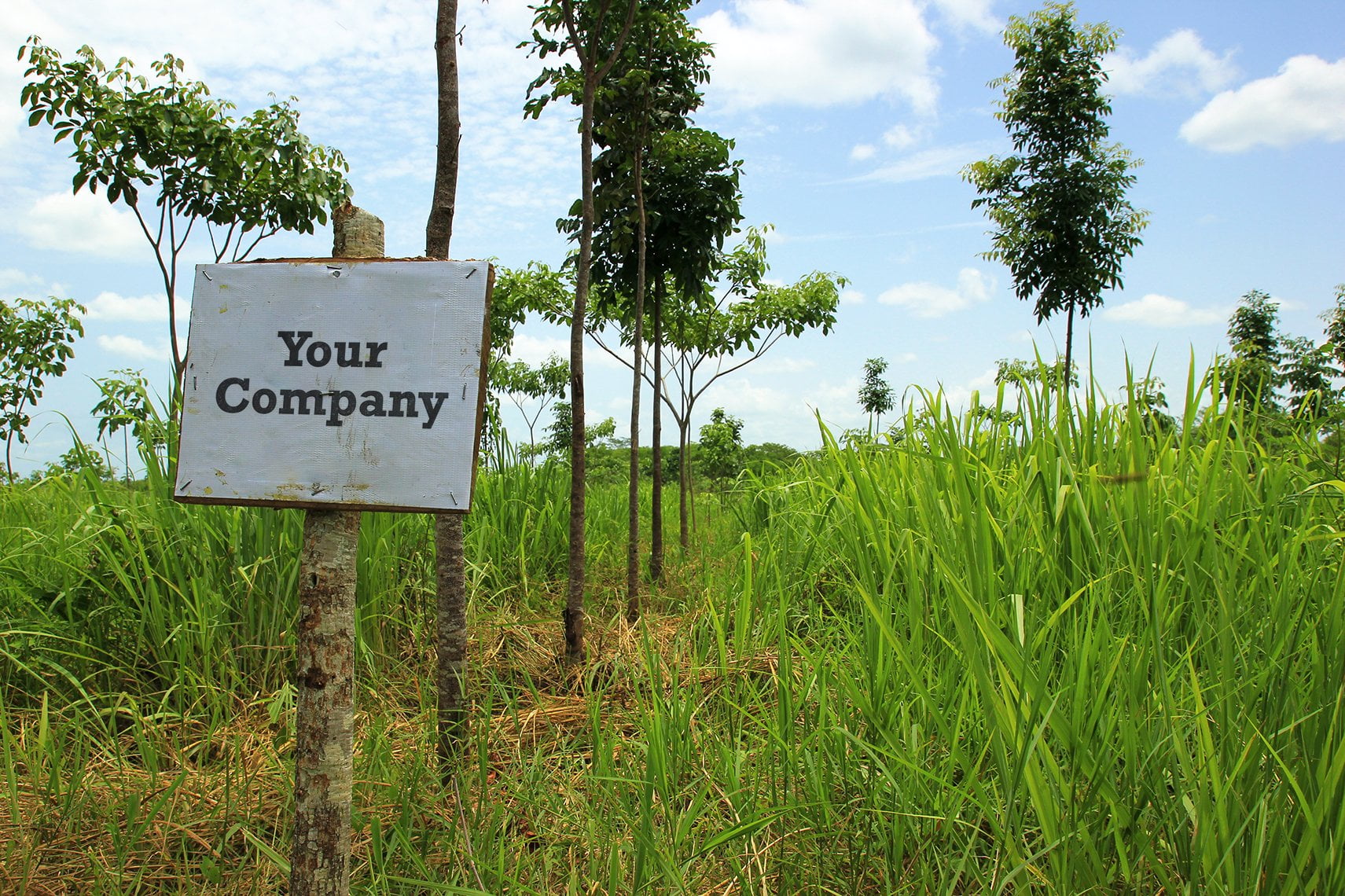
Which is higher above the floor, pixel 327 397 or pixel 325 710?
pixel 327 397

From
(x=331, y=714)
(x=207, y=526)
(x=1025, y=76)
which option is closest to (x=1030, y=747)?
(x=331, y=714)

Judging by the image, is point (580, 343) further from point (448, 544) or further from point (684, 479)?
point (684, 479)

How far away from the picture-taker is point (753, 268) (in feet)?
24.5

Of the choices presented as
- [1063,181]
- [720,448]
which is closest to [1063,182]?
[1063,181]

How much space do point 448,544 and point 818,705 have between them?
3.66 feet

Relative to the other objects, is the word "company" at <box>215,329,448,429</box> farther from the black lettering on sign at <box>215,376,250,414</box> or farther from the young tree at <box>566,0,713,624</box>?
the young tree at <box>566,0,713,624</box>

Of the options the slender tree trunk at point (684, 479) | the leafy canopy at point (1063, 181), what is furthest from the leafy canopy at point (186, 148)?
the leafy canopy at point (1063, 181)

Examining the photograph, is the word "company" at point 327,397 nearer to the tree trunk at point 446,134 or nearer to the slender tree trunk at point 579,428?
the tree trunk at point 446,134

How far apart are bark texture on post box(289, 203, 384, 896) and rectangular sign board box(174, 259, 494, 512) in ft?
0.32

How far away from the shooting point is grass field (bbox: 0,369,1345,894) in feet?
4.68

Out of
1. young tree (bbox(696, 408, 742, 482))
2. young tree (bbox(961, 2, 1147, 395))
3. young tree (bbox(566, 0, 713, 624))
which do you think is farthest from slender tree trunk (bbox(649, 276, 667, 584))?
young tree (bbox(961, 2, 1147, 395))

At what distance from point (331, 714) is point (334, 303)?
739 millimetres

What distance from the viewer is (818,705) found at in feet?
6.46

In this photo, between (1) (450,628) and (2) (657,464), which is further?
(2) (657,464)
